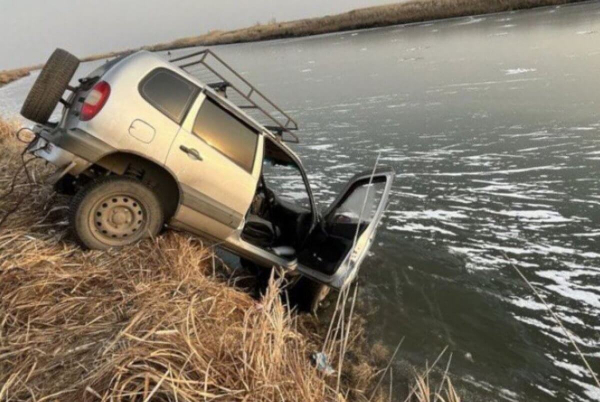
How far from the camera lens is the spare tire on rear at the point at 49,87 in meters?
4.29

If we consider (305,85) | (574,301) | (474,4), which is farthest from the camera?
(474,4)

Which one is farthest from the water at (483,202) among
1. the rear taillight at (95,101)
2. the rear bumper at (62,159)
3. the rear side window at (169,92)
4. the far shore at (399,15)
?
the far shore at (399,15)

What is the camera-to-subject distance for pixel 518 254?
255 inches

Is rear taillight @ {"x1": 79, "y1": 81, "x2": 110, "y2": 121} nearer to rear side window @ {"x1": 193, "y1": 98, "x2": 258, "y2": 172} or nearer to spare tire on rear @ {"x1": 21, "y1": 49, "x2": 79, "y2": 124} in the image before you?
spare tire on rear @ {"x1": 21, "y1": 49, "x2": 79, "y2": 124}

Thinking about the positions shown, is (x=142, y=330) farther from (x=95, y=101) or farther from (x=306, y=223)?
(x=306, y=223)

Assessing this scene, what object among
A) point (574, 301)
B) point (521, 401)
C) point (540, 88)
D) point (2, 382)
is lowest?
point (521, 401)

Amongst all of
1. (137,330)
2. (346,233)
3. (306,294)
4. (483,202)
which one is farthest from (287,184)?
(137,330)

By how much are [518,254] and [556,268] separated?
21.4 inches

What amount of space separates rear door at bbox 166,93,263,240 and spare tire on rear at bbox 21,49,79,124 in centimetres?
117

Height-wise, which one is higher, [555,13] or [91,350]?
[555,13]

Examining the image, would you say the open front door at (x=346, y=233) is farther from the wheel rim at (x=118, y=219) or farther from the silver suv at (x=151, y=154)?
the wheel rim at (x=118, y=219)

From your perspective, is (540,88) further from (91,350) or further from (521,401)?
(91,350)

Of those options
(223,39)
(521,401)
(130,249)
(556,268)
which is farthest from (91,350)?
(223,39)

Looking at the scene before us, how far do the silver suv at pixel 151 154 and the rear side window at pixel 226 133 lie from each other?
11mm
